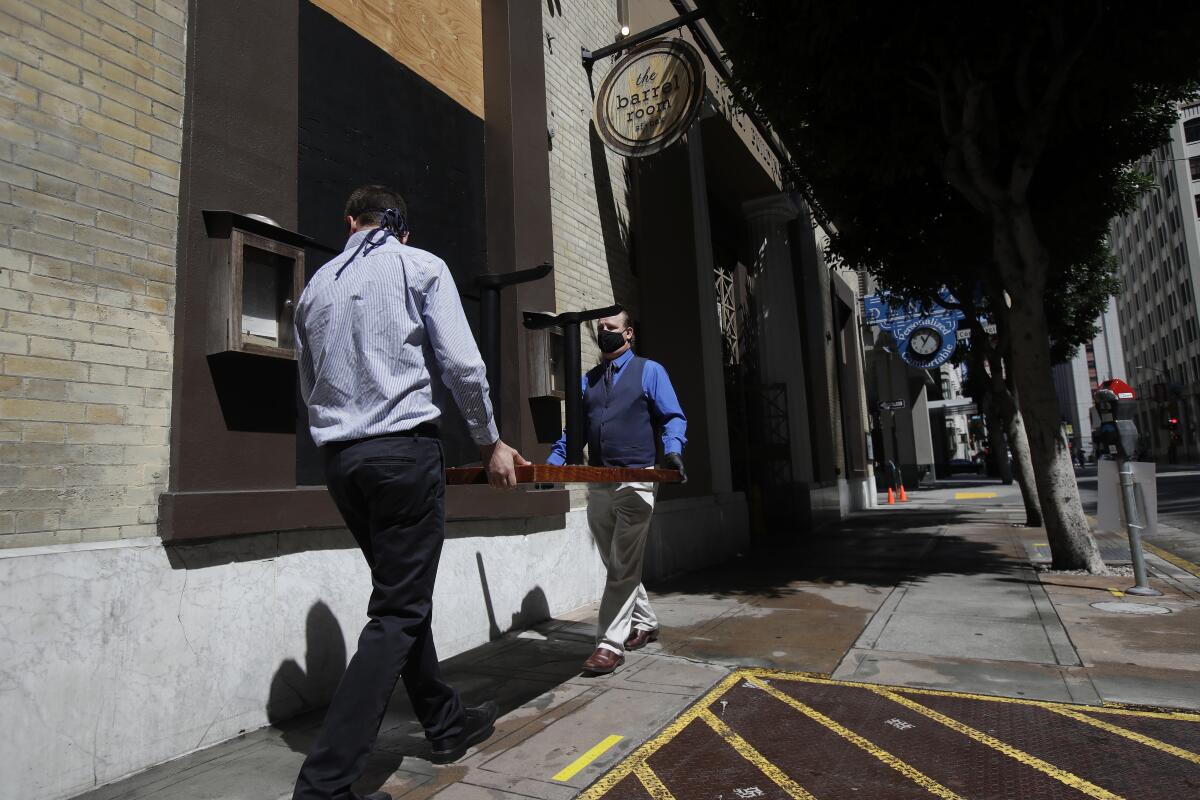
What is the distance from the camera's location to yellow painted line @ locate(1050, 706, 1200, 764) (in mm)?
2674

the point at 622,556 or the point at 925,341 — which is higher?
the point at 925,341

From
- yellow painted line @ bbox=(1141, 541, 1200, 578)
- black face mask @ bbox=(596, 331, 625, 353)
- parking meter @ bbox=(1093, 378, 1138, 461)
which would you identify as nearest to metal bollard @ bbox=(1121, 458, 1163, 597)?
parking meter @ bbox=(1093, 378, 1138, 461)

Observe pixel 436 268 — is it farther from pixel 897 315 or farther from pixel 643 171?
pixel 897 315

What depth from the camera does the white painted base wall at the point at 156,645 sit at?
2.57 m

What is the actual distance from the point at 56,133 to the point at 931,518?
1540 centimetres

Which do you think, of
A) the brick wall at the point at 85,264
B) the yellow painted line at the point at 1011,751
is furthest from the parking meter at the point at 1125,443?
the brick wall at the point at 85,264

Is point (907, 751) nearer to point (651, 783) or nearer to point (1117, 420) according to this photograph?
point (651, 783)

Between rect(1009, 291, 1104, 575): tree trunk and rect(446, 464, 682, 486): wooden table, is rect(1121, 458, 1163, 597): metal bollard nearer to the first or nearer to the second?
rect(1009, 291, 1104, 575): tree trunk

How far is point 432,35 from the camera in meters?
5.66

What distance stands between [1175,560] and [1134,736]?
651 cm

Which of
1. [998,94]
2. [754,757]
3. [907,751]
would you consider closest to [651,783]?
[754,757]

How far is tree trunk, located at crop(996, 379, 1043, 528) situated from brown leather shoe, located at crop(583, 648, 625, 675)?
32.6 ft

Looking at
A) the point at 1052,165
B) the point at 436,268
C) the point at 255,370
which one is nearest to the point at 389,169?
the point at 255,370

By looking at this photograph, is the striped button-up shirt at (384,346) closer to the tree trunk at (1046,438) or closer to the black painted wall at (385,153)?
the black painted wall at (385,153)
